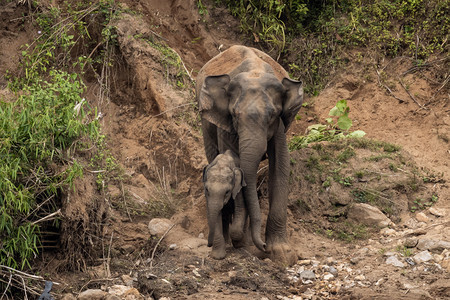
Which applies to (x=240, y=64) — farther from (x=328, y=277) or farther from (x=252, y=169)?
(x=328, y=277)

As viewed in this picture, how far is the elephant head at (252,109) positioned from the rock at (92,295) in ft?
7.15

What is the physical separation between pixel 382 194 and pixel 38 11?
6830 mm

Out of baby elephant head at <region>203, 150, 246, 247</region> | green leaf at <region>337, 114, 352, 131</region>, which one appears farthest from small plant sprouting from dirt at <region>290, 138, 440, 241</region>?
baby elephant head at <region>203, 150, 246, 247</region>

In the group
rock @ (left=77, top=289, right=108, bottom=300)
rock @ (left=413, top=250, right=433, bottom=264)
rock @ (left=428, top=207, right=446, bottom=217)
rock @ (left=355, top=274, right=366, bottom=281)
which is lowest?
rock @ (left=428, top=207, right=446, bottom=217)

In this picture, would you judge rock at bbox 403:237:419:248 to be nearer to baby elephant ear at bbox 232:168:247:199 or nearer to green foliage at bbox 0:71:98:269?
baby elephant ear at bbox 232:168:247:199

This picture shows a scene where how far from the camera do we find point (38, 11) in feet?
→ 45.7

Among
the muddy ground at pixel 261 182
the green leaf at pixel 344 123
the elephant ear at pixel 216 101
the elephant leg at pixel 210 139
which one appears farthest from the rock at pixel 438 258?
the green leaf at pixel 344 123

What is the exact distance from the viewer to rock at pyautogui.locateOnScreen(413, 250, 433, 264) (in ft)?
31.9

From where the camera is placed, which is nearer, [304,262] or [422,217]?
[304,262]

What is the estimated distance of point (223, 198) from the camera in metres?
9.63

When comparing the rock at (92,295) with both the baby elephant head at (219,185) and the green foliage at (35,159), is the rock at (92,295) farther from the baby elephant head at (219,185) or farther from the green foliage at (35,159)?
the baby elephant head at (219,185)

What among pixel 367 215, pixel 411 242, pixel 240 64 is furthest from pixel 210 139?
pixel 411 242

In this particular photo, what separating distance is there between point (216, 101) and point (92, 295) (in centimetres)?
319

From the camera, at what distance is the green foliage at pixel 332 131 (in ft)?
42.7
